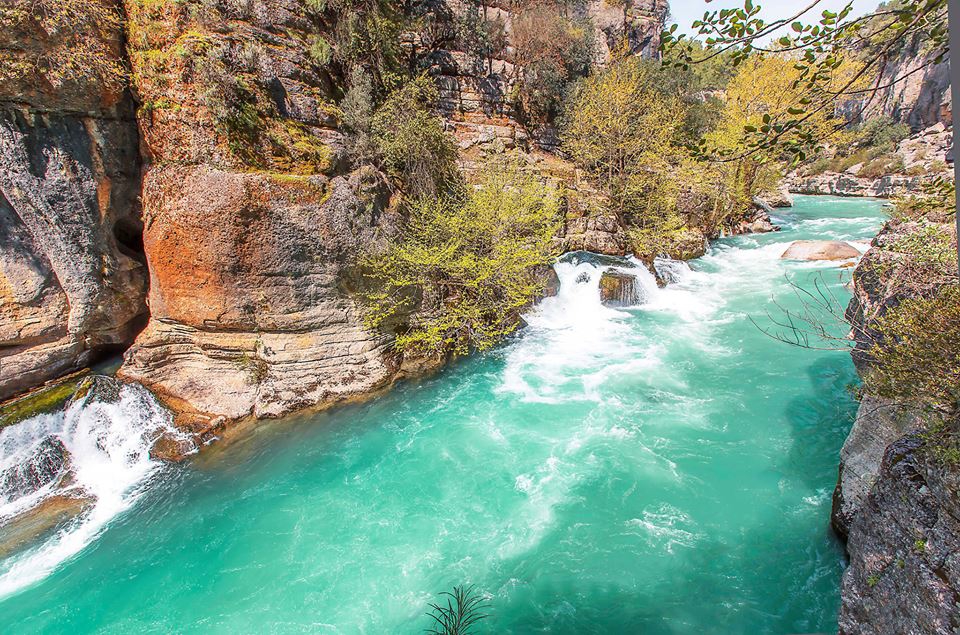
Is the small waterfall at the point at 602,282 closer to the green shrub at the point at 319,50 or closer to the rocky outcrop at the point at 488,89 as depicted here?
the rocky outcrop at the point at 488,89

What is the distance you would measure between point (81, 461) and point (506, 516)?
8.92m

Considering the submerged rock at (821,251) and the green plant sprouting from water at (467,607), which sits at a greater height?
the submerged rock at (821,251)

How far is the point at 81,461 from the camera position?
9.07 meters

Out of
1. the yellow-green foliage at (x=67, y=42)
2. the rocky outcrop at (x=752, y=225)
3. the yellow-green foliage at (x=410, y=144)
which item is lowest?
the rocky outcrop at (x=752, y=225)

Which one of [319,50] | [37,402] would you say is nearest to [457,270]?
[319,50]

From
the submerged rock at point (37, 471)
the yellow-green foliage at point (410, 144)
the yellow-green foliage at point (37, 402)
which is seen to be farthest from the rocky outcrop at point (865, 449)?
the yellow-green foliage at point (37, 402)

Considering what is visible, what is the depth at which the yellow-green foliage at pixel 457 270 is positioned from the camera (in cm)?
1144

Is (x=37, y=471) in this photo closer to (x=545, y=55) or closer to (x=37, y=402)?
(x=37, y=402)

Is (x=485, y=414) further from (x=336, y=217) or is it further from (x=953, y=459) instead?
(x=953, y=459)

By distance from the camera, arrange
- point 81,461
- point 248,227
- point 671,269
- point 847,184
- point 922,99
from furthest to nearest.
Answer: point 922,99 < point 847,184 < point 671,269 < point 248,227 < point 81,461

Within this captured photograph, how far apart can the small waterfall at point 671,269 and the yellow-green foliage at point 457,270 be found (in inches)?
259

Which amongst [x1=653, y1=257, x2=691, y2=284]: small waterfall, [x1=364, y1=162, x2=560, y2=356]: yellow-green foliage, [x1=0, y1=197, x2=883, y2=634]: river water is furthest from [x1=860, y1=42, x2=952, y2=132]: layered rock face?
[x1=0, y1=197, x2=883, y2=634]: river water

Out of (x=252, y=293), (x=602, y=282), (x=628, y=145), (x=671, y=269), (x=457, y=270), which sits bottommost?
(x=671, y=269)

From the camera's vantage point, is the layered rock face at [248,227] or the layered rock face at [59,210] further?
the layered rock face at [248,227]
